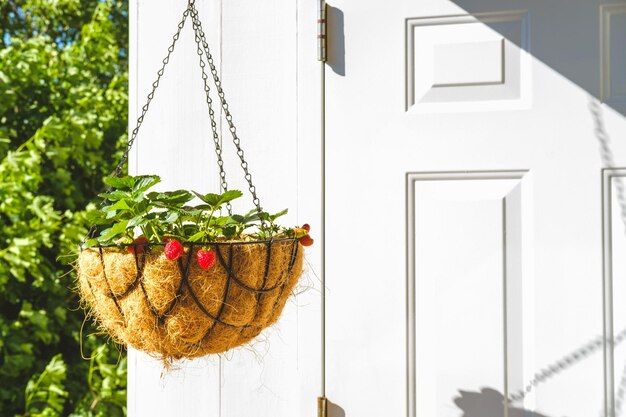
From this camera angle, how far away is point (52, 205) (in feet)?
9.89

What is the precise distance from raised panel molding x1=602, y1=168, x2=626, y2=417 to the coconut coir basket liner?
2.37 feet

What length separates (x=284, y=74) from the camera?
5.10 ft

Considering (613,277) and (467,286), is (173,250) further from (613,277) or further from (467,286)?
(613,277)

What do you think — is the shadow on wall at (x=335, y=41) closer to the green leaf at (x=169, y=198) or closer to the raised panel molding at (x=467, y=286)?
the raised panel molding at (x=467, y=286)

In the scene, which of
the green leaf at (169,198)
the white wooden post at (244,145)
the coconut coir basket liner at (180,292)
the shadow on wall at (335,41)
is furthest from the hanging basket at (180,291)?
the shadow on wall at (335,41)

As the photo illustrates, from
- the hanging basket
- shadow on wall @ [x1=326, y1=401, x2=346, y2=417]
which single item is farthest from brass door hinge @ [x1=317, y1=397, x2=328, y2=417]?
the hanging basket

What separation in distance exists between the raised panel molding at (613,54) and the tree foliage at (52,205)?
6.75ft

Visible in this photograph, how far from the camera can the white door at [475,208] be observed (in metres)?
1.36

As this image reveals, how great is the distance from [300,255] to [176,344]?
28 cm

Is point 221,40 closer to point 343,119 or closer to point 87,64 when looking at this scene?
point 343,119

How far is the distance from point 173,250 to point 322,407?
2.22 ft

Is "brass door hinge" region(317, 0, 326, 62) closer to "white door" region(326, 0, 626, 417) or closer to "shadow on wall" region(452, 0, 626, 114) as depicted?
"white door" region(326, 0, 626, 417)

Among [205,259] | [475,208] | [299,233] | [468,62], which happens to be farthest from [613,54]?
[205,259]

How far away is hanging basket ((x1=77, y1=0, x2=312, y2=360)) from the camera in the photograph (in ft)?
3.38
